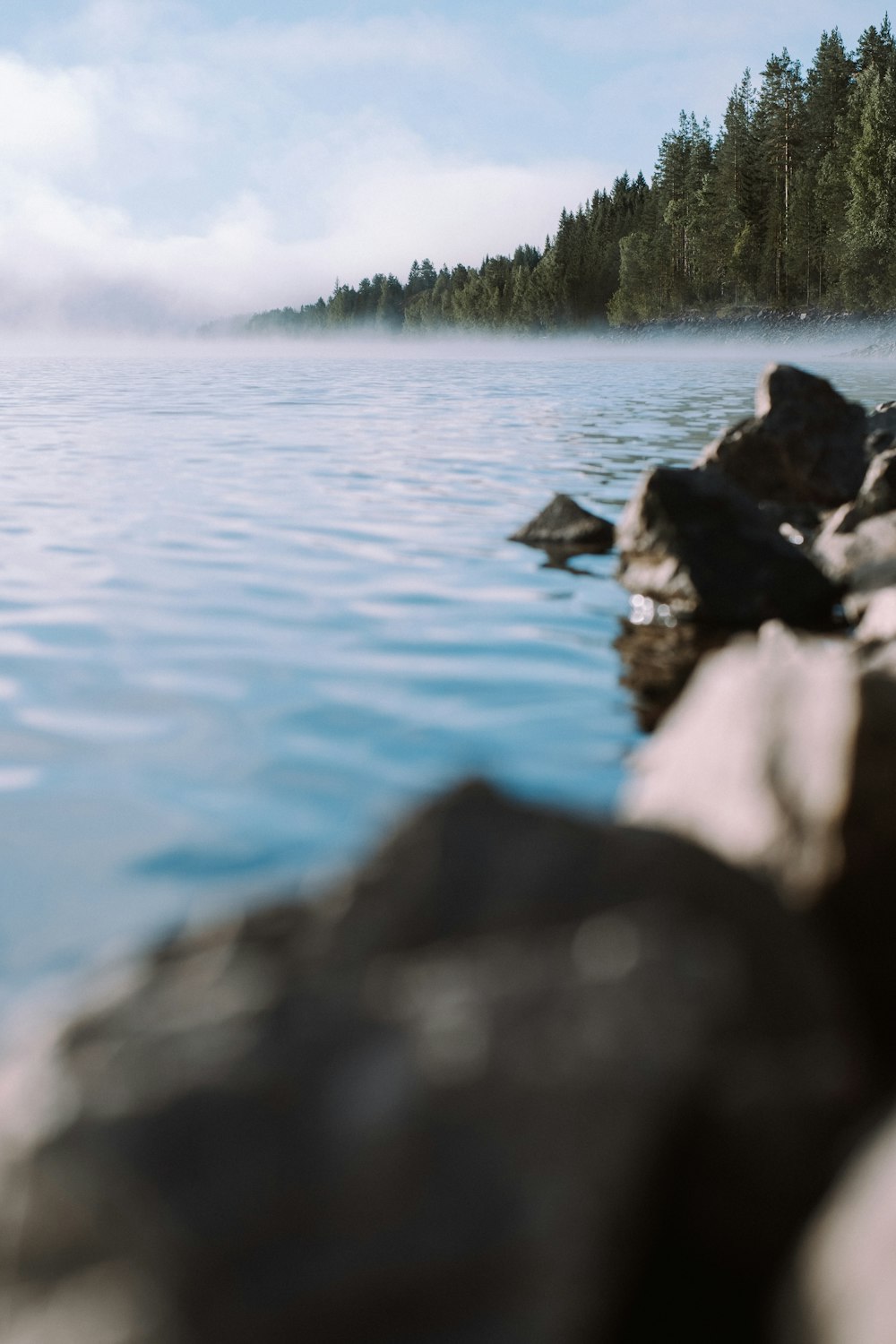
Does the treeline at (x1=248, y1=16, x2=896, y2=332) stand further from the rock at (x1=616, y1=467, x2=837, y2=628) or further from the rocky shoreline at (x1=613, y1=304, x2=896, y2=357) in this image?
the rock at (x1=616, y1=467, x2=837, y2=628)

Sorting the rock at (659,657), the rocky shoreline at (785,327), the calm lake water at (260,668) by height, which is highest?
the rocky shoreline at (785,327)

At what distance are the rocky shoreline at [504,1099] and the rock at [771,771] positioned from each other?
0.01 metres

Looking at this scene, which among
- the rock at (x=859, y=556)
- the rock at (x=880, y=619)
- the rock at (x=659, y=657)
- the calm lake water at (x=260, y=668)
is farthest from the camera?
the rock at (x=859, y=556)

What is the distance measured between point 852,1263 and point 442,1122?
576mm

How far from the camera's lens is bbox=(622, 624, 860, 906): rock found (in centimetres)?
276

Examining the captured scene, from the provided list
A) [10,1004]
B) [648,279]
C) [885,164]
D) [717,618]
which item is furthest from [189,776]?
[648,279]

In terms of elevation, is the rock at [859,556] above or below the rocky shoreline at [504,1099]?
below

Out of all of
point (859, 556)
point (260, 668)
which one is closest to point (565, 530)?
point (859, 556)

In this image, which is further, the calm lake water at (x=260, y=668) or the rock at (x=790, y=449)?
the rock at (x=790, y=449)

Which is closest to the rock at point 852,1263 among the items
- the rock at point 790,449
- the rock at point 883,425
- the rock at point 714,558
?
the rock at point 714,558

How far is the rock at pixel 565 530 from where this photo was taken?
10203 millimetres

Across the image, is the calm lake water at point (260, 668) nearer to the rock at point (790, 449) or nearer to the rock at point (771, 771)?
the rock at point (771, 771)

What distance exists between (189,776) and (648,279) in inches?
4147

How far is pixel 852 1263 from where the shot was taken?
1.68 metres
